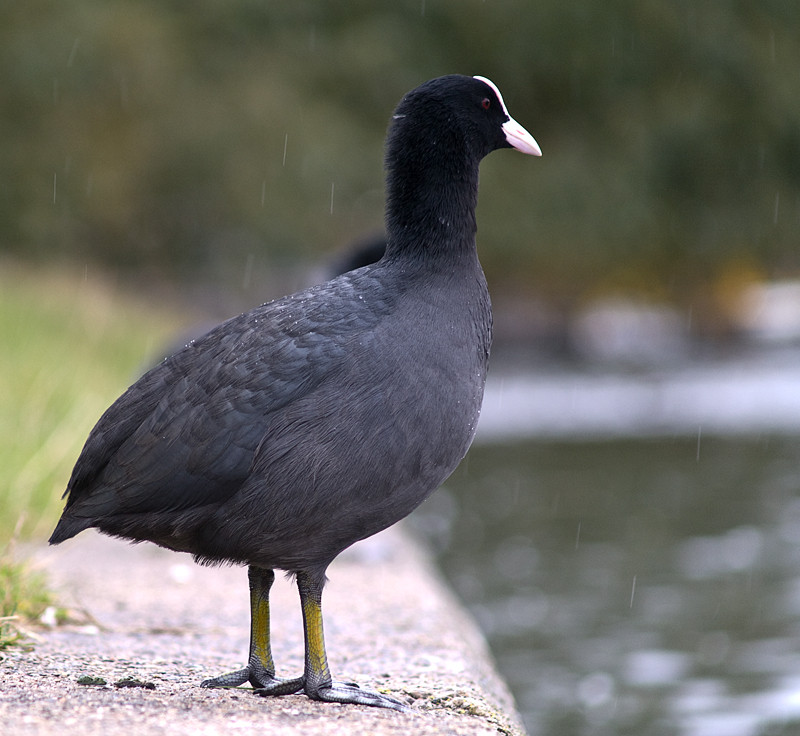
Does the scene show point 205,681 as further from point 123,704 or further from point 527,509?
point 527,509

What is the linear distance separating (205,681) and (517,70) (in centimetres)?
2876

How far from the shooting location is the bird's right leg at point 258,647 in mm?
3648

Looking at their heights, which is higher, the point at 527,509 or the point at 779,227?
the point at 779,227

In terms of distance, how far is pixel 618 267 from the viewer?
34.1 meters

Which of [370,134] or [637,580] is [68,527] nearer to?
[637,580]

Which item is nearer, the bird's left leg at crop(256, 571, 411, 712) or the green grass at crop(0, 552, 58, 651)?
the bird's left leg at crop(256, 571, 411, 712)

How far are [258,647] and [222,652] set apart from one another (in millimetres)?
823

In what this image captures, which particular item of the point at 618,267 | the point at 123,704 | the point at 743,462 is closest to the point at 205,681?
the point at 123,704

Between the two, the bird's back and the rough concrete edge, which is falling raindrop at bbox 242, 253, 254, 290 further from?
the bird's back

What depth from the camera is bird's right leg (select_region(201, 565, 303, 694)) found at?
3648 millimetres

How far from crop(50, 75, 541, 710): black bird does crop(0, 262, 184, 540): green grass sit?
1049mm

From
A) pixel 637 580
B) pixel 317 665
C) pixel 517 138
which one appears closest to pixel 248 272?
pixel 637 580

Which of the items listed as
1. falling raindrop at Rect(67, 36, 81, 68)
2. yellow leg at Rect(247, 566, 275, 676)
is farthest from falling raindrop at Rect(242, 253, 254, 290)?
yellow leg at Rect(247, 566, 275, 676)

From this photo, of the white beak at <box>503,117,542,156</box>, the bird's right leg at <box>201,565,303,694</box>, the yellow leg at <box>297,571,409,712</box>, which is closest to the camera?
the yellow leg at <box>297,571,409,712</box>
